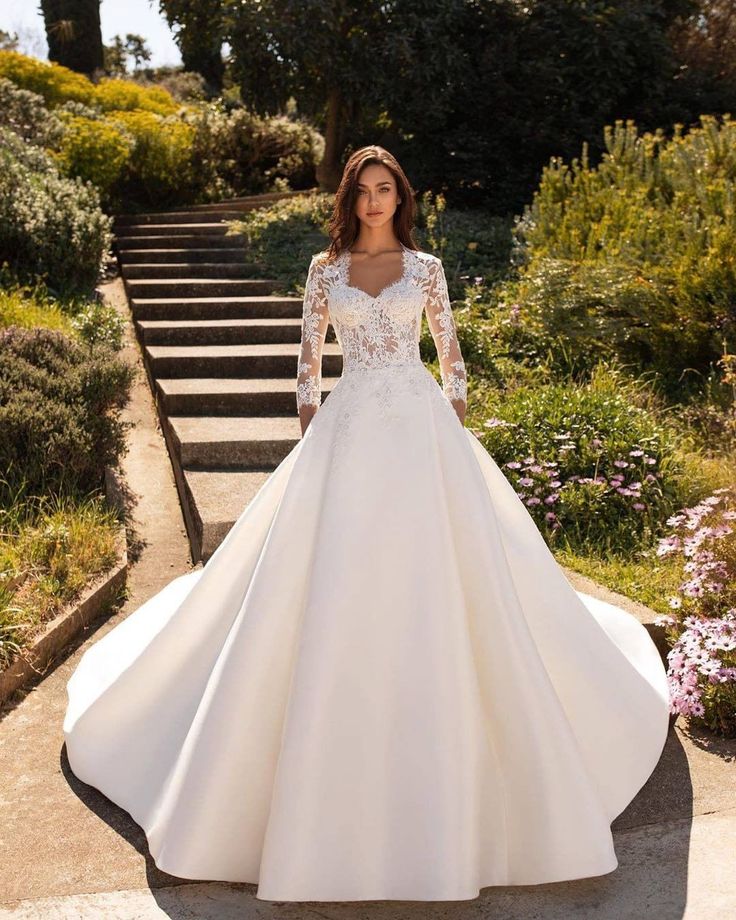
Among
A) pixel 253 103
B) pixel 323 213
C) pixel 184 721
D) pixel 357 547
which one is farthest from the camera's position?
pixel 253 103

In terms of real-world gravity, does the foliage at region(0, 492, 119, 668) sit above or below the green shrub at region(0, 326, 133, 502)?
below

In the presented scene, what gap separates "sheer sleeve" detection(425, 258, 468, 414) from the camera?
3.68m

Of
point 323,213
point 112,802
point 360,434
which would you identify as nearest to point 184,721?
A: point 112,802

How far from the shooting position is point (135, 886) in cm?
321

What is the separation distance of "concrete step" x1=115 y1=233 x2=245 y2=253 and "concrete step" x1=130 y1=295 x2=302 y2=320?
8.07 feet

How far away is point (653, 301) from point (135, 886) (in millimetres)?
6379

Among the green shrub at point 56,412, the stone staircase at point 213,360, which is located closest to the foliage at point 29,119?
the stone staircase at point 213,360

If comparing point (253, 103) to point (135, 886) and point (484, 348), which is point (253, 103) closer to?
point (484, 348)

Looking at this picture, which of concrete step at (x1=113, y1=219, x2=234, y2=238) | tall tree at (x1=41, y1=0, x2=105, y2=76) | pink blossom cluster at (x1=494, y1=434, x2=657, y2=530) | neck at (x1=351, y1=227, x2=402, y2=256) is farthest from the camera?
tall tree at (x1=41, y1=0, x2=105, y2=76)

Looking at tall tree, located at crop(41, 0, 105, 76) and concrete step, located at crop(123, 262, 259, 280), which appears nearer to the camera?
concrete step, located at crop(123, 262, 259, 280)

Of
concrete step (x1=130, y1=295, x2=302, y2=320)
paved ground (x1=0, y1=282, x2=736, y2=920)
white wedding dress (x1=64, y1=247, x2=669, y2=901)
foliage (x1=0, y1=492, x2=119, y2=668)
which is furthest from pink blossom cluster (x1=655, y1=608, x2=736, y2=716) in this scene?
concrete step (x1=130, y1=295, x2=302, y2=320)

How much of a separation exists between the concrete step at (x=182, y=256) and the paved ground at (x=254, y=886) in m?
8.40

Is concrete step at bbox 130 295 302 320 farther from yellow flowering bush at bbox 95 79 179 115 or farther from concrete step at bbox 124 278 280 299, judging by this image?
yellow flowering bush at bbox 95 79 179 115

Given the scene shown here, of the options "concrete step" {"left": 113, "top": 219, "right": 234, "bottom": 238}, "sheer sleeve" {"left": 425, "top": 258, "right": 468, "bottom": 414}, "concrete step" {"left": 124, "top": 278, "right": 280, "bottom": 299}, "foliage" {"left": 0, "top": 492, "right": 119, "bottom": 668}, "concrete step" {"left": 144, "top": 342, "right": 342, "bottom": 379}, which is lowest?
"foliage" {"left": 0, "top": 492, "right": 119, "bottom": 668}
